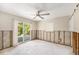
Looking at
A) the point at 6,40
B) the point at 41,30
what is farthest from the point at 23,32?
the point at 6,40

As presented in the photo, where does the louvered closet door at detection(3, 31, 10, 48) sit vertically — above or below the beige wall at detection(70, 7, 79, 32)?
below

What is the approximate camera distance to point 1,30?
6.40 ft

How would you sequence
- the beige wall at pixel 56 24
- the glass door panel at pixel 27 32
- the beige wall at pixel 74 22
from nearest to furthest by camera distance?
the beige wall at pixel 74 22 < the beige wall at pixel 56 24 < the glass door panel at pixel 27 32

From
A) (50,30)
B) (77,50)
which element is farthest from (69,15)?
(77,50)

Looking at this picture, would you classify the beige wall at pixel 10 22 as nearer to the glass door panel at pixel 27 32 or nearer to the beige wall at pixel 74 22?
the glass door panel at pixel 27 32

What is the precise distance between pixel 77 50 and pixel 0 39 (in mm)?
1650

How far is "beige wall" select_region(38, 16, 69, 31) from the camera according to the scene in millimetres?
1709

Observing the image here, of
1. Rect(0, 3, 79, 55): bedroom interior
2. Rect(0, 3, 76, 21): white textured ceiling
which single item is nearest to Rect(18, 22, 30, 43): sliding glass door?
Rect(0, 3, 79, 55): bedroom interior

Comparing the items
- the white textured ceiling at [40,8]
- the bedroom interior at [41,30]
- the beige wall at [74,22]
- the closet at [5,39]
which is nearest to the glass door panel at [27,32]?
the bedroom interior at [41,30]

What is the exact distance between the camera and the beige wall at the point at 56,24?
171 centimetres

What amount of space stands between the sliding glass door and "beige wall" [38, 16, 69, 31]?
0.28 metres

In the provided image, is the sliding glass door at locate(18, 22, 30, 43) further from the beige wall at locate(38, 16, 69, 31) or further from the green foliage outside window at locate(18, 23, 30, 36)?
the beige wall at locate(38, 16, 69, 31)

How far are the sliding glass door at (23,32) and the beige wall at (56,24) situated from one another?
28 cm

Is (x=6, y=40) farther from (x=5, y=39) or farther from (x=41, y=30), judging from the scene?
(x=41, y=30)
